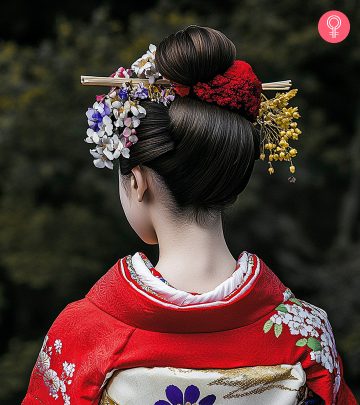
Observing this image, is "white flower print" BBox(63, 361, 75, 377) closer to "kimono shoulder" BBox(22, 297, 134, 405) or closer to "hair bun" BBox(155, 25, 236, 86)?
"kimono shoulder" BBox(22, 297, 134, 405)

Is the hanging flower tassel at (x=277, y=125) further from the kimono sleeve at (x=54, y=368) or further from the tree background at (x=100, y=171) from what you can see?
the tree background at (x=100, y=171)

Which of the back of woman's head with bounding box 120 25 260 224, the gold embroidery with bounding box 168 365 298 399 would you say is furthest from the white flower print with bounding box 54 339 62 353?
the back of woman's head with bounding box 120 25 260 224

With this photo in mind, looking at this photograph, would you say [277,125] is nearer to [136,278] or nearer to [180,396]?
[136,278]

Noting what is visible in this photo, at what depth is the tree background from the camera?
15.4 feet

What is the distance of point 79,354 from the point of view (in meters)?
1.56

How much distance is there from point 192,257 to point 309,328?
0.94ft

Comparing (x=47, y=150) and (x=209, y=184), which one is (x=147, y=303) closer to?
(x=209, y=184)

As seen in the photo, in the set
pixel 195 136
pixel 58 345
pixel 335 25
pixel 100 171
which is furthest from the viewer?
pixel 100 171

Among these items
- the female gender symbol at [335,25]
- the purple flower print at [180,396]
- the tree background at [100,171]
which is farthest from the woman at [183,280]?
the female gender symbol at [335,25]

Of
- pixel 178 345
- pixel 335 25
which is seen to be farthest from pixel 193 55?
pixel 335 25

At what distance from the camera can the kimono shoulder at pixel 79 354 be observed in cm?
153

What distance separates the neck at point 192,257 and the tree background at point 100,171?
9.82 ft

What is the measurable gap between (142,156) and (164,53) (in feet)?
0.66

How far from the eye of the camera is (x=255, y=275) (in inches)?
62.4
